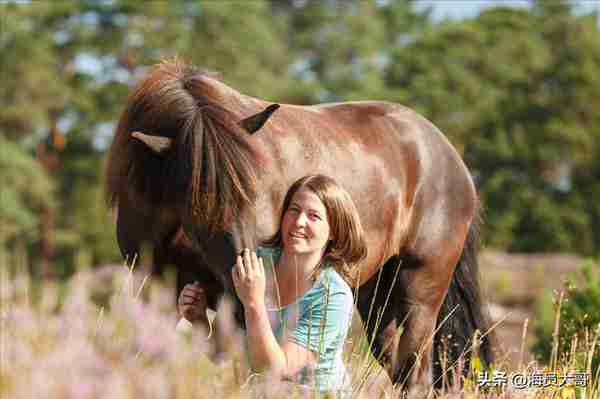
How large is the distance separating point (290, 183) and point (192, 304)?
2.92 feet

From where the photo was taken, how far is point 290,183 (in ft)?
13.2

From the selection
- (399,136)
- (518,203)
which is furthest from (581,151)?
(399,136)

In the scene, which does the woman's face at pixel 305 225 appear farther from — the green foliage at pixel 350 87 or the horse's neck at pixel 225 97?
the green foliage at pixel 350 87

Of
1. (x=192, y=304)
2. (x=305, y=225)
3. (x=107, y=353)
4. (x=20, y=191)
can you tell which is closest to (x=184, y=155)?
(x=192, y=304)

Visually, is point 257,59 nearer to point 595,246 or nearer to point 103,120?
point 103,120

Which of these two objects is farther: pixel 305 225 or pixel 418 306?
pixel 418 306

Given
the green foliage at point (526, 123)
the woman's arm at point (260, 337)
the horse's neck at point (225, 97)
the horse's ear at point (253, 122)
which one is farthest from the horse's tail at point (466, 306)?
the green foliage at point (526, 123)

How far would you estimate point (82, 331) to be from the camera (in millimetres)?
1679

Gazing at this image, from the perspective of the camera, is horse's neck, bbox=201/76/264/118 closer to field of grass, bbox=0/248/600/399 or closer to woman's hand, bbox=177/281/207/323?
woman's hand, bbox=177/281/207/323

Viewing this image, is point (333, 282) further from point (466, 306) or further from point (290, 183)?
point (466, 306)

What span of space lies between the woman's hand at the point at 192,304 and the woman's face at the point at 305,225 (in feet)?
1.66

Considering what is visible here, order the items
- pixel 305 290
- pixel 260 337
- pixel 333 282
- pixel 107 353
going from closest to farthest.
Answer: pixel 107 353
pixel 260 337
pixel 333 282
pixel 305 290

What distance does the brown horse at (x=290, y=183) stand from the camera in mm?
3463

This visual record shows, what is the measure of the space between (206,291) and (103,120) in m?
23.8
